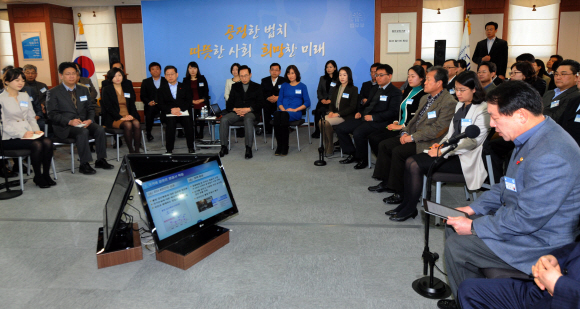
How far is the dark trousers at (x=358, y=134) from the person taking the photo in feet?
17.9

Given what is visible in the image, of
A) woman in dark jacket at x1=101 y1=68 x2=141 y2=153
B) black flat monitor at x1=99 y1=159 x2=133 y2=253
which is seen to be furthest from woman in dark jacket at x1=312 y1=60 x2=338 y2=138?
black flat monitor at x1=99 y1=159 x2=133 y2=253

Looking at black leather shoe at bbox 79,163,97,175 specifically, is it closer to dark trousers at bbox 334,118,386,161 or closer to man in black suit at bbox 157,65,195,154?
man in black suit at bbox 157,65,195,154

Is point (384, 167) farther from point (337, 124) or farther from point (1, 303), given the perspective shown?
point (1, 303)

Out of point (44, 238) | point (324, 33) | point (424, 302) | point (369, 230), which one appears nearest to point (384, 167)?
point (369, 230)

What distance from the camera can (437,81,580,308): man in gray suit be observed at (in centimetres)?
173

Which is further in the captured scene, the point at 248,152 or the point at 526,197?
the point at 248,152

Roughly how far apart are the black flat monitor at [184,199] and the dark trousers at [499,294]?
1.81 metres

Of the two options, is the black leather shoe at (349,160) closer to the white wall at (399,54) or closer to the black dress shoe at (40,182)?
the white wall at (399,54)

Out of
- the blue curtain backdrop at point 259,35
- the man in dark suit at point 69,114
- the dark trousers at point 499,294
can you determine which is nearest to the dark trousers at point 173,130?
the man in dark suit at point 69,114

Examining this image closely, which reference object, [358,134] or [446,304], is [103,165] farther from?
[446,304]

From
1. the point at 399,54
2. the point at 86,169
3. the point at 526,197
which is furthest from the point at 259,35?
the point at 526,197

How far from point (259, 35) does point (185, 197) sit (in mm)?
6290

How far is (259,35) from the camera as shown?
8.58 metres

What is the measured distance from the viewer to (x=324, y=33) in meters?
8.43
